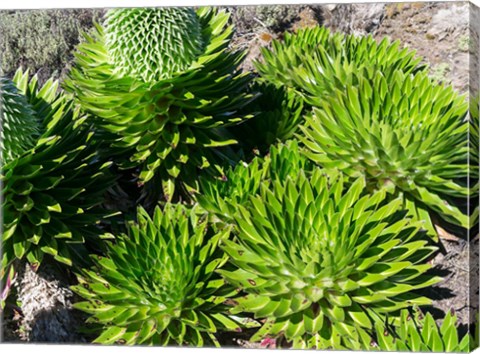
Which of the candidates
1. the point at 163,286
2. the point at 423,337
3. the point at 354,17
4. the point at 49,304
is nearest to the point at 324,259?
the point at 423,337

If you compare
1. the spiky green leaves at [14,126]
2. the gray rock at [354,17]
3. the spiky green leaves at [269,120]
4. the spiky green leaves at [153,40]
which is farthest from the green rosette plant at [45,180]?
the gray rock at [354,17]

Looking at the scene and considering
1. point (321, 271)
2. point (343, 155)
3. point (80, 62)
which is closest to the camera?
point (321, 271)

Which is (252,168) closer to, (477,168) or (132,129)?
(132,129)

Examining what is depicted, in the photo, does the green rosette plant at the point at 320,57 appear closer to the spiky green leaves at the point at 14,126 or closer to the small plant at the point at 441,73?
the small plant at the point at 441,73

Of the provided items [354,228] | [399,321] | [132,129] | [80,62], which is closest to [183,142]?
[132,129]

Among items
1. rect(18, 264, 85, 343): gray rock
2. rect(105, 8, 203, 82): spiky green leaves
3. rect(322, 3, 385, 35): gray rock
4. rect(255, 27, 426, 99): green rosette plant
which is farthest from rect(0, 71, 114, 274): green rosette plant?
rect(322, 3, 385, 35): gray rock

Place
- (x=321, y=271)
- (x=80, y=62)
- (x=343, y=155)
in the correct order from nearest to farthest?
Result: (x=321, y=271)
(x=343, y=155)
(x=80, y=62)

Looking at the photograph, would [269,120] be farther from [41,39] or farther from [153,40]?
[41,39]

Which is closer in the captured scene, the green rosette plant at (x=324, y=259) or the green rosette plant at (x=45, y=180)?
the green rosette plant at (x=324, y=259)
